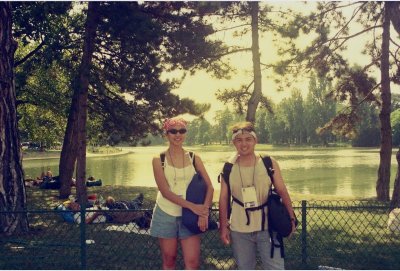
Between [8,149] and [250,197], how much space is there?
5.77 m

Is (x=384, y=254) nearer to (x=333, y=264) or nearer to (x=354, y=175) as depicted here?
(x=333, y=264)

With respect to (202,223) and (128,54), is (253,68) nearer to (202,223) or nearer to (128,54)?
(128,54)

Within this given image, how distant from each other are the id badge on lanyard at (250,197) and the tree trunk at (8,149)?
18.4 feet

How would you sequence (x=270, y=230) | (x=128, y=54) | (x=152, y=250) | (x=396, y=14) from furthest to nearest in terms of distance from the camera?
(x=128, y=54) < (x=396, y=14) < (x=152, y=250) < (x=270, y=230)

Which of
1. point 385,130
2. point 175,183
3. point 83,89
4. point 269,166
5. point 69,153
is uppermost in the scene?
point 83,89

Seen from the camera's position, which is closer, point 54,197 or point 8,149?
point 8,149

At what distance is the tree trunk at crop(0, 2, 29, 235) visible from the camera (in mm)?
7738

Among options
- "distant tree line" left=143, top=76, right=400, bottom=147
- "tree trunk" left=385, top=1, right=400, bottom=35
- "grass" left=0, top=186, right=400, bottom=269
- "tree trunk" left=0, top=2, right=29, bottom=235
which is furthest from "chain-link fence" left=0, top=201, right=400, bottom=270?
"distant tree line" left=143, top=76, right=400, bottom=147

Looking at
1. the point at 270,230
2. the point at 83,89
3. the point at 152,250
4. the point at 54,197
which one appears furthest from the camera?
the point at 54,197

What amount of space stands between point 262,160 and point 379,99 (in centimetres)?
1497

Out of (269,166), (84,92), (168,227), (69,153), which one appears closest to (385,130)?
(84,92)

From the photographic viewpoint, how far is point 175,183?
4.00 metres

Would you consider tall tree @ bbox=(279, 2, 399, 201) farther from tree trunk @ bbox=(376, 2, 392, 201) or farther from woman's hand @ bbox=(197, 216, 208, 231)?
woman's hand @ bbox=(197, 216, 208, 231)

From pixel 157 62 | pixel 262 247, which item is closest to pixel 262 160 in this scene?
pixel 262 247
